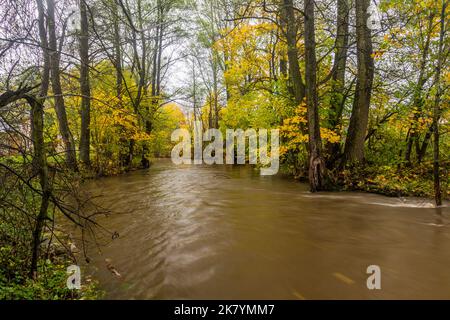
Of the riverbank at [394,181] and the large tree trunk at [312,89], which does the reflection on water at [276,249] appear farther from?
the large tree trunk at [312,89]

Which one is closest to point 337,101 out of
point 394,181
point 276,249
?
point 394,181

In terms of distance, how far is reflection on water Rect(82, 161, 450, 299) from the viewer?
3.22 m

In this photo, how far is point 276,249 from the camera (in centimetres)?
432

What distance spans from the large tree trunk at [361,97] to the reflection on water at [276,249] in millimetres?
2412

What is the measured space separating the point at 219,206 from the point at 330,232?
3.07 metres

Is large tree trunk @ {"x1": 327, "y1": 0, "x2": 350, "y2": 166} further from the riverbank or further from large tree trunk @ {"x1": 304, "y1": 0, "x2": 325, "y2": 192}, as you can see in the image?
large tree trunk @ {"x1": 304, "y1": 0, "x2": 325, "y2": 192}

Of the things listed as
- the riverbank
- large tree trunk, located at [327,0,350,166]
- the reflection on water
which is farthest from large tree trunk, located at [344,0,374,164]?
the reflection on water

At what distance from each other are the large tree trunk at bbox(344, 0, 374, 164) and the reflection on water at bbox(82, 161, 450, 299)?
2412mm

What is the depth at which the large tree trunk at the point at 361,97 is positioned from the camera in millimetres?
8969

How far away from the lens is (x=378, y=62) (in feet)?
32.6

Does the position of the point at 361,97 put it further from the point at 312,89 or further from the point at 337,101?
the point at 312,89

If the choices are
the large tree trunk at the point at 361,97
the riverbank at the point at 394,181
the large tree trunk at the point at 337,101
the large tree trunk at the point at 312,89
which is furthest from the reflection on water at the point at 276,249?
→ the large tree trunk at the point at 337,101
